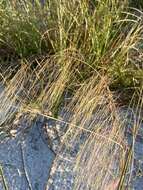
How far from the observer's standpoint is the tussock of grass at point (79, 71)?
5.01ft

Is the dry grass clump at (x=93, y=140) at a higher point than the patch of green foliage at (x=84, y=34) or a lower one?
lower

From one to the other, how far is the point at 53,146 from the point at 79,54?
326mm

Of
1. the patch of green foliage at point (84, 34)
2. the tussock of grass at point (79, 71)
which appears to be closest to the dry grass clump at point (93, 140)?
the tussock of grass at point (79, 71)

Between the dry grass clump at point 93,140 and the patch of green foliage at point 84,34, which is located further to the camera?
the patch of green foliage at point 84,34

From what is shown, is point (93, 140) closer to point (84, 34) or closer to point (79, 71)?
point (79, 71)

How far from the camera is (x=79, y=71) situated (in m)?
1.79

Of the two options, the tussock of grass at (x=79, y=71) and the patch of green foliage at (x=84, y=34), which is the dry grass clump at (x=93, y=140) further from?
the patch of green foliage at (x=84, y=34)

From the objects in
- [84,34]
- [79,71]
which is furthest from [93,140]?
[84,34]

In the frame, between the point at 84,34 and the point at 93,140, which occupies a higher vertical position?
the point at 84,34

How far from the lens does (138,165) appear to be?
1594 millimetres

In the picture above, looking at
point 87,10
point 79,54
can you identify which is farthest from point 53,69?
point 87,10

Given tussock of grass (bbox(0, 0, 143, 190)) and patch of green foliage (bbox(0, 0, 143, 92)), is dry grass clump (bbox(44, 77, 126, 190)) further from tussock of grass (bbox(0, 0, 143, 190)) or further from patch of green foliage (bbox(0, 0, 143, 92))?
patch of green foliage (bbox(0, 0, 143, 92))

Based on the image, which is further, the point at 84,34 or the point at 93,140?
the point at 84,34

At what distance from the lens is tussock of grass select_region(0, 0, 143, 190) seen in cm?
153
